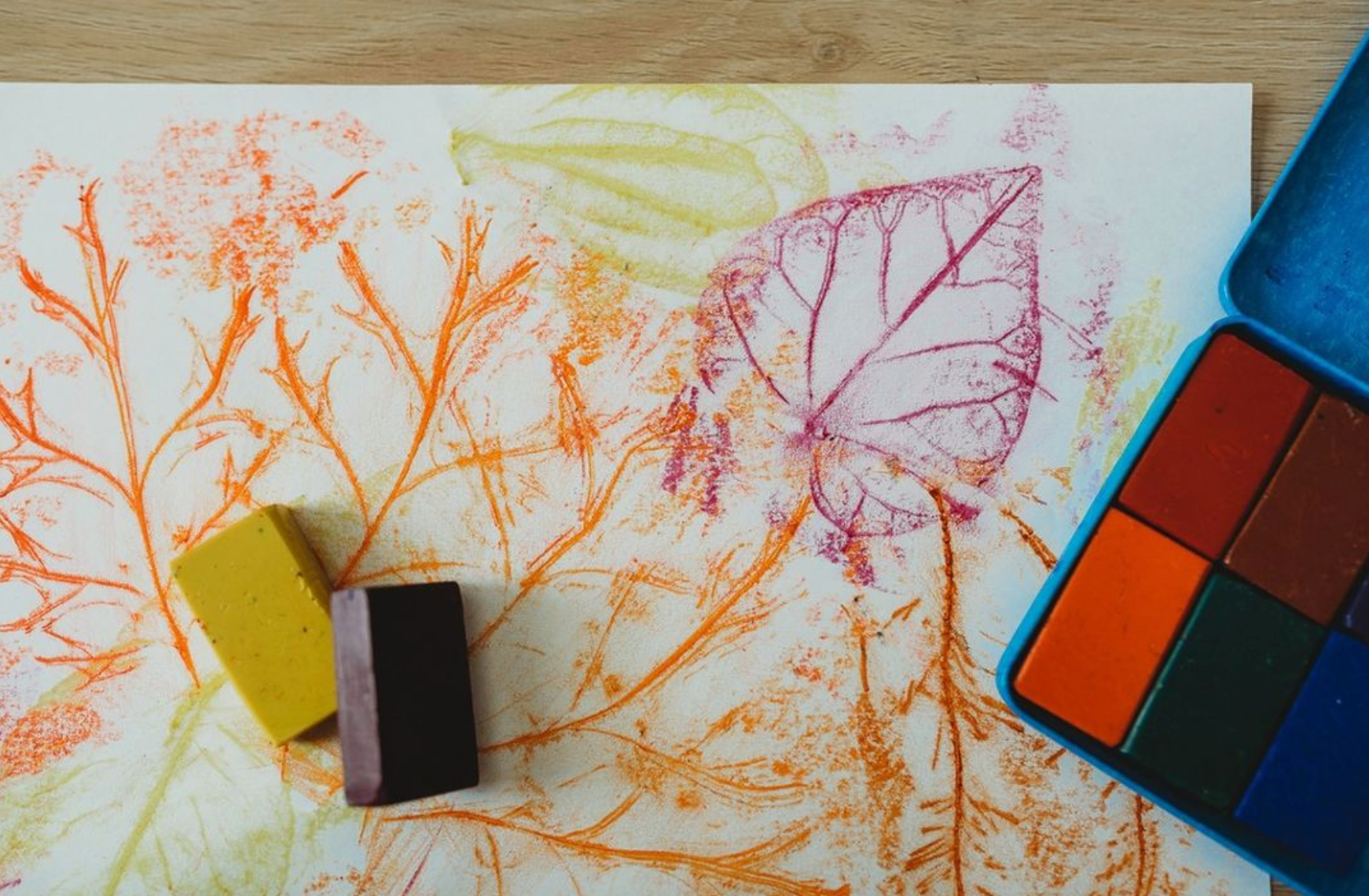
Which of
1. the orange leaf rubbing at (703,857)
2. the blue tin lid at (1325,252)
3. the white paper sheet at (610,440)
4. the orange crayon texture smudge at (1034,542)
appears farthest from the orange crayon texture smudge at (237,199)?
the blue tin lid at (1325,252)

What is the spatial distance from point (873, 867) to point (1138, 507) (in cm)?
30

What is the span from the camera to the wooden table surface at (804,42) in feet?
2.24

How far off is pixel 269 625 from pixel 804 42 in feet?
1.78

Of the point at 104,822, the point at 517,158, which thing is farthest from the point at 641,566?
the point at 104,822

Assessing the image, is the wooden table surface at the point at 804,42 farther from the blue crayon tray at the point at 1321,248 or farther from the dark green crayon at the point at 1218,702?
the dark green crayon at the point at 1218,702

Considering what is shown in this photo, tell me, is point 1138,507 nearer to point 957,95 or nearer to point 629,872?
point 957,95

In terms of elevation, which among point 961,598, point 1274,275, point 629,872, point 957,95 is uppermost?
point 957,95

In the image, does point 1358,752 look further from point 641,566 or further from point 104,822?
point 104,822

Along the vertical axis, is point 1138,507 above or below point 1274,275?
below

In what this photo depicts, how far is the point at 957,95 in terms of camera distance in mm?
684

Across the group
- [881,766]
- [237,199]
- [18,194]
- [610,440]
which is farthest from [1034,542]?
[18,194]

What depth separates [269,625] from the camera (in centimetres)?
63

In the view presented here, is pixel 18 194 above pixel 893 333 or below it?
above

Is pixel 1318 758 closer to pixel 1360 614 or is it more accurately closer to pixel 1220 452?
pixel 1360 614
